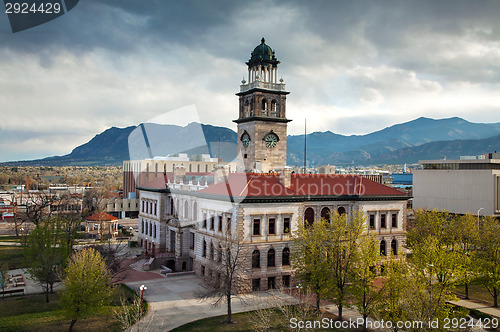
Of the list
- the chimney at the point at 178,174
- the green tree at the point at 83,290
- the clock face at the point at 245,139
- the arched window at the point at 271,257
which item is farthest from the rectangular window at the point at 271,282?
the chimney at the point at 178,174

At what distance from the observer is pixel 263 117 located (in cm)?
5972

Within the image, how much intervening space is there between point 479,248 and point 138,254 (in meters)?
49.7

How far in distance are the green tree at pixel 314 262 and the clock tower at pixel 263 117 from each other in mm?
19078

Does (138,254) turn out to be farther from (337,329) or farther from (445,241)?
(445,241)

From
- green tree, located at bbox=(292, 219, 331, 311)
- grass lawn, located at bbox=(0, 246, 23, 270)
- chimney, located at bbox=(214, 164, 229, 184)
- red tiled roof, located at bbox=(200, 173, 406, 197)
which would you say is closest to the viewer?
green tree, located at bbox=(292, 219, 331, 311)

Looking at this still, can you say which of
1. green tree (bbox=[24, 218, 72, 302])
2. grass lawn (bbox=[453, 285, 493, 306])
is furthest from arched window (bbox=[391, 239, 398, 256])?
green tree (bbox=[24, 218, 72, 302])

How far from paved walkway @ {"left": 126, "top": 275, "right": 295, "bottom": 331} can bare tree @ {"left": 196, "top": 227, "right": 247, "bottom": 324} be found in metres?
0.91

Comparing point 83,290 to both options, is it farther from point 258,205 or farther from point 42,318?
point 258,205

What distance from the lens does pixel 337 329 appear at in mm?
35656

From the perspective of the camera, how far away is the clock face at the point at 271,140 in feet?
198

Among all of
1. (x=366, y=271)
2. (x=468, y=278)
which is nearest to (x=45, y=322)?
(x=366, y=271)

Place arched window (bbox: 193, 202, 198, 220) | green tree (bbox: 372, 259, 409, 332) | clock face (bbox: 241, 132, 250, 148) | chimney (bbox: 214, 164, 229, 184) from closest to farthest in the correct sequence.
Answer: green tree (bbox: 372, 259, 409, 332) < chimney (bbox: 214, 164, 229, 184) < arched window (bbox: 193, 202, 198, 220) < clock face (bbox: 241, 132, 250, 148)

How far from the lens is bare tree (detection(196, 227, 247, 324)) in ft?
130

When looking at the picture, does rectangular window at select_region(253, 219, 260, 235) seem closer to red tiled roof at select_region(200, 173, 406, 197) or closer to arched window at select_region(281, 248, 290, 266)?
red tiled roof at select_region(200, 173, 406, 197)
